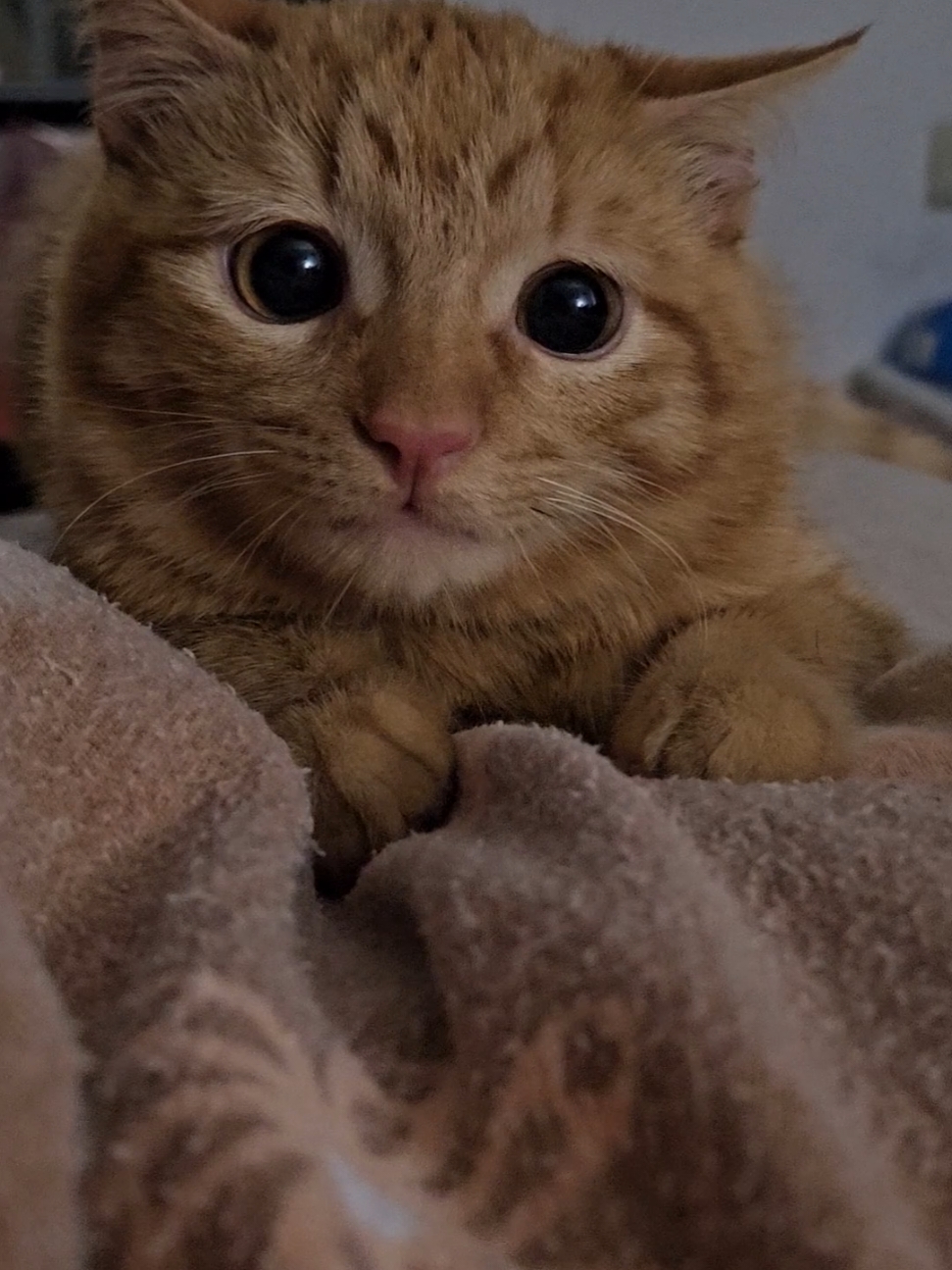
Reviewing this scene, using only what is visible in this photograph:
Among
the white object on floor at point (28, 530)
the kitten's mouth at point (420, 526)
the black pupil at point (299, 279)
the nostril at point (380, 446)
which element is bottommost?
the white object on floor at point (28, 530)

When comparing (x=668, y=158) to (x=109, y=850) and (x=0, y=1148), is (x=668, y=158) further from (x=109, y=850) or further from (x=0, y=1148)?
(x=0, y=1148)

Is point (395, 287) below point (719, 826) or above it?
above

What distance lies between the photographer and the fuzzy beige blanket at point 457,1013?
0.44 m

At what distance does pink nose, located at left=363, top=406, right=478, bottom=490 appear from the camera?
0.77 m

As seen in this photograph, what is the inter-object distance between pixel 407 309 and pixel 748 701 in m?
0.35

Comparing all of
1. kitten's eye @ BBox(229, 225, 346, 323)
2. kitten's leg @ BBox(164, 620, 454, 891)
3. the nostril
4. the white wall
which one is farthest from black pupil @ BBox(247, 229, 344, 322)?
the white wall

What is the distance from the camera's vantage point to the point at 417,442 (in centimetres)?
78

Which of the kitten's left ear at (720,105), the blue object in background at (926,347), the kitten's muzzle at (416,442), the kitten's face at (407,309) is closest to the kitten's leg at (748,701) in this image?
the kitten's face at (407,309)

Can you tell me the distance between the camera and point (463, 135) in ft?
2.91

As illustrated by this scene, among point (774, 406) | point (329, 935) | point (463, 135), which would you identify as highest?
point (463, 135)

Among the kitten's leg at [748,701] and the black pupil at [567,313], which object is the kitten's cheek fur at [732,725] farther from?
the black pupil at [567,313]

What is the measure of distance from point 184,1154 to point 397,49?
32.2 inches

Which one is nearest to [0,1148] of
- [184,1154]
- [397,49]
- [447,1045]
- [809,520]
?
[184,1154]

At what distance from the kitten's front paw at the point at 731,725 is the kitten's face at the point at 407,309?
130 mm
